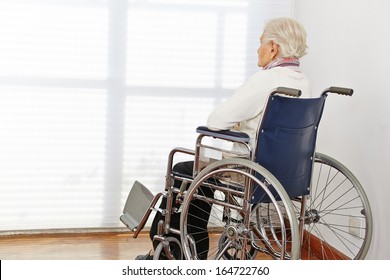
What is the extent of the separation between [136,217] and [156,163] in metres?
0.94

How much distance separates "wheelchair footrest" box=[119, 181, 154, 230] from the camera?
10.1 ft

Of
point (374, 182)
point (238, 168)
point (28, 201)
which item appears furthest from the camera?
point (28, 201)

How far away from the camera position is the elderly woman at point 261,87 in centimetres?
277

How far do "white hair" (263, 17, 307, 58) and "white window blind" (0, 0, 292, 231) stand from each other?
1.13m

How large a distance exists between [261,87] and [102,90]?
4.53 feet

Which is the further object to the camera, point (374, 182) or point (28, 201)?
point (28, 201)

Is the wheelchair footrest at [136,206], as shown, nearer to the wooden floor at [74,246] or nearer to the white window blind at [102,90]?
the wooden floor at [74,246]

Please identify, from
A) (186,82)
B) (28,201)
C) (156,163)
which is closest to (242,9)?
(186,82)

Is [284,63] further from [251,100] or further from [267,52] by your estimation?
[251,100]

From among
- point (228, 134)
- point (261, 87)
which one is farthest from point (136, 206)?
point (261, 87)

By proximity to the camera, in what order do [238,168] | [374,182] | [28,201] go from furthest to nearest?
[28,201]
[374,182]
[238,168]

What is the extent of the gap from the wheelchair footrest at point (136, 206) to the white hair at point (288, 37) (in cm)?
89

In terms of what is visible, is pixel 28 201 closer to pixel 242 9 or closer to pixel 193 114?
pixel 193 114

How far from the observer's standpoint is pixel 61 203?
3.90 metres
